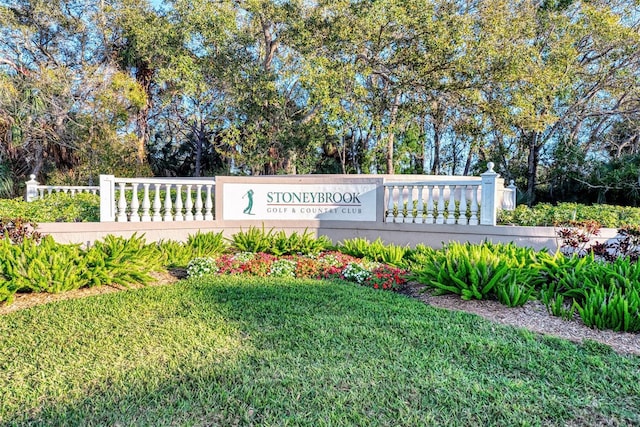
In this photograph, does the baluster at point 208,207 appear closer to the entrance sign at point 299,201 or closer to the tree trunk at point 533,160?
the entrance sign at point 299,201

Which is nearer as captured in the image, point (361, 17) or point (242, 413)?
point (242, 413)

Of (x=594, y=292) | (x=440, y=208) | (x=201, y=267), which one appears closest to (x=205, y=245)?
(x=201, y=267)

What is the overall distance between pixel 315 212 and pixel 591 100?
13201 mm

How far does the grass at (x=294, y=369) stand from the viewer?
2.04m

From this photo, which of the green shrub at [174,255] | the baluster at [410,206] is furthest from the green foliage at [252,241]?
the baluster at [410,206]

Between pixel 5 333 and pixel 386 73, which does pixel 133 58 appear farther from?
pixel 5 333

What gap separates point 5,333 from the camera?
310cm

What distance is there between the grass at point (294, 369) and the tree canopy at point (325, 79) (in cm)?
785

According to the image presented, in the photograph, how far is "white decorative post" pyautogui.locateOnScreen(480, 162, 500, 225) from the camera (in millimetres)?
6176

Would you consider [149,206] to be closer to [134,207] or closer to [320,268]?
[134,207]

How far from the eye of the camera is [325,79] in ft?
32.5

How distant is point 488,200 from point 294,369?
4.97 meters

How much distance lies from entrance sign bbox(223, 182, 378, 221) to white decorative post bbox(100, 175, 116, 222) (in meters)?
1.85

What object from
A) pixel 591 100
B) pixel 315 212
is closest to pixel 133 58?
pixel 315 212
